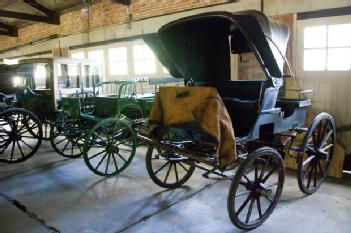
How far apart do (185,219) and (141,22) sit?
507cm

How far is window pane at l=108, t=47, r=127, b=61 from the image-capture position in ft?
25.6

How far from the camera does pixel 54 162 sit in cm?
508

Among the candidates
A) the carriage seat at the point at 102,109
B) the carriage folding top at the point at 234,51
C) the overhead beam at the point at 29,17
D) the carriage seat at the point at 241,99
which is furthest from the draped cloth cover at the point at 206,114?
the overhead beam at the point at 29,17

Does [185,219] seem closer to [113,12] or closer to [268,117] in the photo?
[268,117]

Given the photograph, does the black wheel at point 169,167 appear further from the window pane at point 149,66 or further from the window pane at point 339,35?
the window pane at point 149,66

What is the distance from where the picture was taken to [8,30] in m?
12.5

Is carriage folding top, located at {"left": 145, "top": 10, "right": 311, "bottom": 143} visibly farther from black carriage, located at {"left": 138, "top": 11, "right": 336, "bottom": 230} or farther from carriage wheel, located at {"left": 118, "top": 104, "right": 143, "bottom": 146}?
carriage wheel, located at {"left": 118, "top": 104, "right": 143, "bottom": 146}

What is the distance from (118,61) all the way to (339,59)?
5265 millimetres

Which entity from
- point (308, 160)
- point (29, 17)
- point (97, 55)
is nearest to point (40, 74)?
point (97, 55)

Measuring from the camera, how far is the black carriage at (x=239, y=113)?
2.73 m

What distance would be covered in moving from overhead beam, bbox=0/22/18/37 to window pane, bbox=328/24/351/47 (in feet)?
38.9

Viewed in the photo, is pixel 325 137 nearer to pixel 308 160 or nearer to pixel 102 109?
pixel 308 160

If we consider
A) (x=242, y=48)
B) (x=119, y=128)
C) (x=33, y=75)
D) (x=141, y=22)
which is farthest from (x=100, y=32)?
(x=242, y=48)

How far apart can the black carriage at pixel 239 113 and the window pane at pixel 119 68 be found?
420 centimetres
